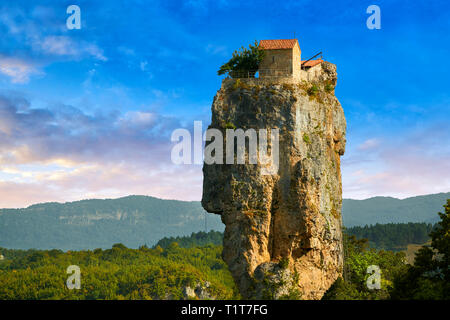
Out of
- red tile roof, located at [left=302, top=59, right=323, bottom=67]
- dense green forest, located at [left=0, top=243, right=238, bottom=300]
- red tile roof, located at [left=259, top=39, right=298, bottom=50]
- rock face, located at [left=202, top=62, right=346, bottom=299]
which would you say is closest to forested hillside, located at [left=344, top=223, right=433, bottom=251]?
dense green forest, located at [left=0, top=243, right=238, bottom=300]

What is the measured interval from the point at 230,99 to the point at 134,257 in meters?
104

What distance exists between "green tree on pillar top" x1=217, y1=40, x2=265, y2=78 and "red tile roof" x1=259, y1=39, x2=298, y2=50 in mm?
677

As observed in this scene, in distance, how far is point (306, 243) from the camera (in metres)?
46.0

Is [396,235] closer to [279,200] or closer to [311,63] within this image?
[311,63]

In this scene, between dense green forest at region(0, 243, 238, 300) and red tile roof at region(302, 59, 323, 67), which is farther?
dense green forest at region(0, 243, 238, 300)

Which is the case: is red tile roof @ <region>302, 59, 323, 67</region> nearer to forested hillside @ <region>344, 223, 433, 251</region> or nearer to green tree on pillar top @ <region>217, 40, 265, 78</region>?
green tree on pillar top @ <region>217, 40, 265, 78</region>

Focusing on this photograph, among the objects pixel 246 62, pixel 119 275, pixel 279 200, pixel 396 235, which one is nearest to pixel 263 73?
pixel 246 62

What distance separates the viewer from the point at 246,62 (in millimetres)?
52031

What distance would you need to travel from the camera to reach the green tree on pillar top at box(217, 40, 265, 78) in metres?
51.4

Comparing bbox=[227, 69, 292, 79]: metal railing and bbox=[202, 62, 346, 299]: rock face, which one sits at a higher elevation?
bbox=[227, 69, 292, 79]: metal railing

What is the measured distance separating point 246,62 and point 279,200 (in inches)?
646
